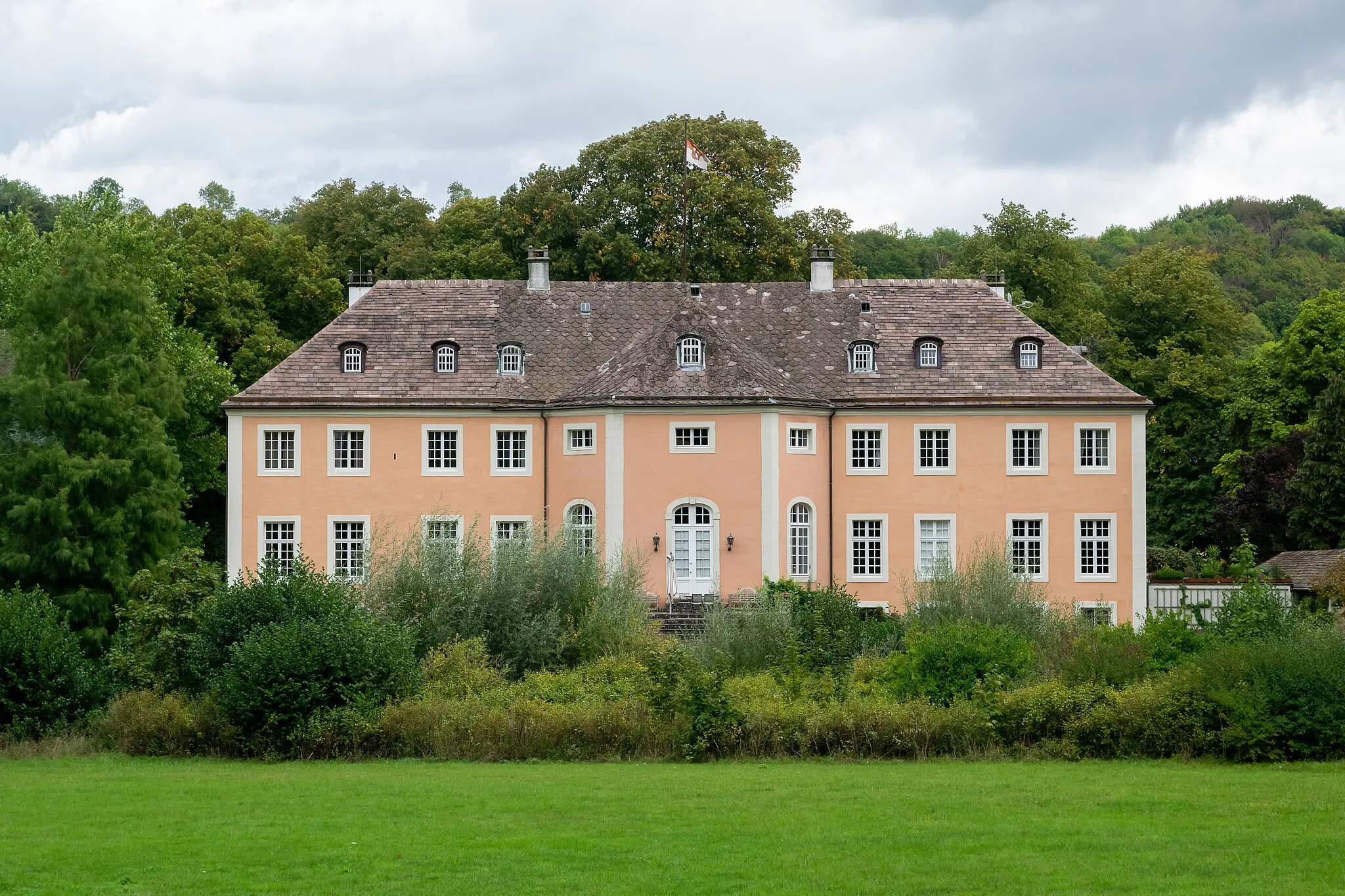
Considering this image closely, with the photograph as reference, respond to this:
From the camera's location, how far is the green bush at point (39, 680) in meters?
26.7

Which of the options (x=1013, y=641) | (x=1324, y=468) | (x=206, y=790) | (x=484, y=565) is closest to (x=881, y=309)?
(x=1324, y=468)

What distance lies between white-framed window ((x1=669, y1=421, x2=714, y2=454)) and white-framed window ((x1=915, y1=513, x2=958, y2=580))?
6113 millimetres

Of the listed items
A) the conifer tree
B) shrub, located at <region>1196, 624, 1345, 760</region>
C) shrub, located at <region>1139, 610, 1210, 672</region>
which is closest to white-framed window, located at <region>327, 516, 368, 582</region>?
the conifer tree

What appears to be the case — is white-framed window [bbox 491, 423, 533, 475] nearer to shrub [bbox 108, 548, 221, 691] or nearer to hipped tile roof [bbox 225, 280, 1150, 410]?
hipped tile roof [bbox 225, 280, 1150, 410]

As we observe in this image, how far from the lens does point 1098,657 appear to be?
27.1 m

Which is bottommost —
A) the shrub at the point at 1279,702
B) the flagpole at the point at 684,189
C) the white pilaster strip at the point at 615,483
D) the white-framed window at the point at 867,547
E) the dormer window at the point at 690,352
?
the shrub at the point at 1279,702

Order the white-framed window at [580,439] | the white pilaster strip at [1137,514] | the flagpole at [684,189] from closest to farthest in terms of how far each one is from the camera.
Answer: the white-framed window at [580,439]
the white pilaster strip at [1137,514]
the flagpole at [684,189]

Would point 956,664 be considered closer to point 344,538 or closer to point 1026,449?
point 1026,449

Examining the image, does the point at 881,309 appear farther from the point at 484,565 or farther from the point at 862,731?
the point at 862,731

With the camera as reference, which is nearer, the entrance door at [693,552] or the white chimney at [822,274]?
the entrance door at [693,552]

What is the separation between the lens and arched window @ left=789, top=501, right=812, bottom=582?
42.7 metres

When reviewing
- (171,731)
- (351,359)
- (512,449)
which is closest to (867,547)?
(512,449)

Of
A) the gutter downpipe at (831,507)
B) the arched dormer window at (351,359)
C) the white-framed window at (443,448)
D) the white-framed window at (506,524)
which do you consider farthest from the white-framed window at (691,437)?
the arched dormer window at (351,359)

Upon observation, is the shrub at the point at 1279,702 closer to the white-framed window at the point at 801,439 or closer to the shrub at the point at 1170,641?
the shrub at the point at 1170,641
